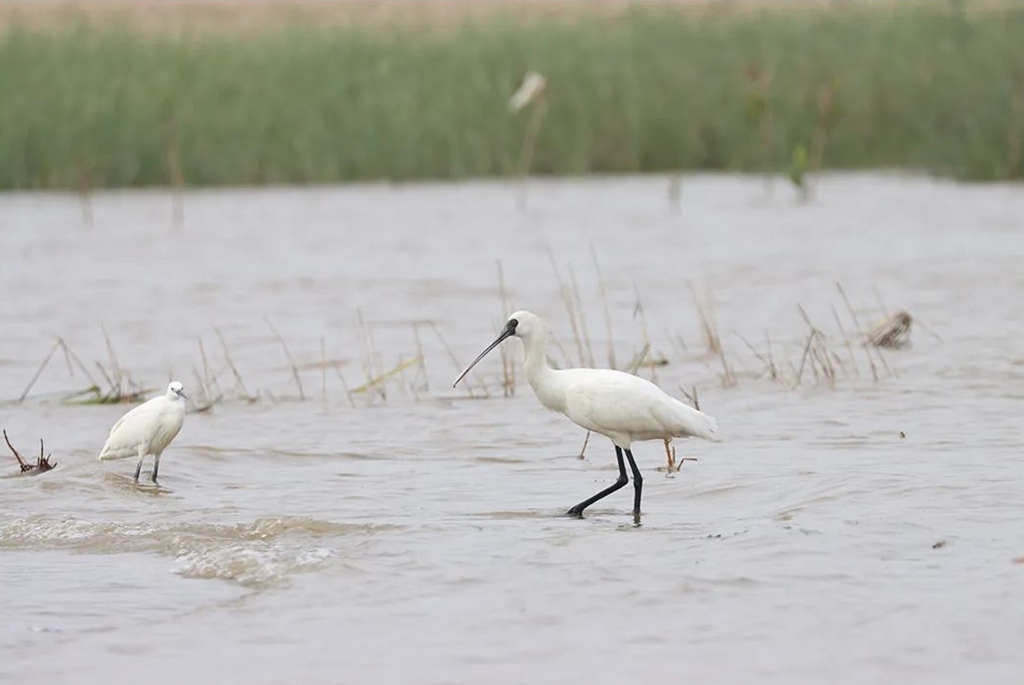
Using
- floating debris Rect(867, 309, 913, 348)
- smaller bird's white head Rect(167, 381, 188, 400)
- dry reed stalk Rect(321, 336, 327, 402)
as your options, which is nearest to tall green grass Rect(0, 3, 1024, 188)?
dry reed stalk Rect(321, 336, 327, 402)

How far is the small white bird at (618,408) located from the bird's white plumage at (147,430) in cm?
171

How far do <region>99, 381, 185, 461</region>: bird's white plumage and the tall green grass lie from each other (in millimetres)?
12730

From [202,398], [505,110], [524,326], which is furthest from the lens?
[505,110]

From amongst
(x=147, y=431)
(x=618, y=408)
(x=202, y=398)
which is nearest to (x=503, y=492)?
(x=618, y=408)

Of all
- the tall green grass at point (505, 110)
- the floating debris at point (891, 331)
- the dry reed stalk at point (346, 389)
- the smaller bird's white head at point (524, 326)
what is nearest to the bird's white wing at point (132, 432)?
the smaller bird's white head at point (524, 326)

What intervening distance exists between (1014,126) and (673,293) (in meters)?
6.79

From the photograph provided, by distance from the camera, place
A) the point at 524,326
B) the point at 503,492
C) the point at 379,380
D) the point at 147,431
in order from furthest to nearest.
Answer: the point at 379,380
the point at 147,431
the point at 503,492
the point at 524,326

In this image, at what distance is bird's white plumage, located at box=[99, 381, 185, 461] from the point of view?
877cm

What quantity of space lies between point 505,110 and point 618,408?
1627 cm

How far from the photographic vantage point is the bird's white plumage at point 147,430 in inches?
345

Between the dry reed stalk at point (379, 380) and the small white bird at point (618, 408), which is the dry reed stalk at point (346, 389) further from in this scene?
the small white bird at point (618, 408)

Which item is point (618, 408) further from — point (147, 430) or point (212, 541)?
point (147, 430)

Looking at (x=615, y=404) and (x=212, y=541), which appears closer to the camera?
(x=212, y=541)

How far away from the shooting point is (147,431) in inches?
345
